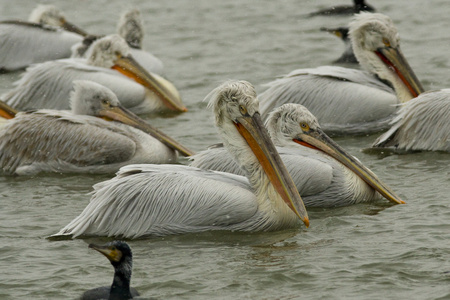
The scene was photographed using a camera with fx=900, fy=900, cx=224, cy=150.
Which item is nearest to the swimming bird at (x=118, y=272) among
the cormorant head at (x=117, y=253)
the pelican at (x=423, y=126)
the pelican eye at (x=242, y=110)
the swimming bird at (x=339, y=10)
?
the cormorant head at (x=117, y=253)

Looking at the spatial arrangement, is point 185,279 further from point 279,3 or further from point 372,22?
point 279,3

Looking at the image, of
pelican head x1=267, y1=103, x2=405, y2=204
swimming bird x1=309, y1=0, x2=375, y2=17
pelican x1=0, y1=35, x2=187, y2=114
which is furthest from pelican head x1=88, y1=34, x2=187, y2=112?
swimming bird x1=309, y1=0, x2=375, y2=17

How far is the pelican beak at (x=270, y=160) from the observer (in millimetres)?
5574

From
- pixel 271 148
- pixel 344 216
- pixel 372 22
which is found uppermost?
pixel 372 22

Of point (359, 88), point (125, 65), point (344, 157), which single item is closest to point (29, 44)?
point (125, 65)

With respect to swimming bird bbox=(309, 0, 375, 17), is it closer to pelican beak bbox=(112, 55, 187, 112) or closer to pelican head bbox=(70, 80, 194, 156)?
pelican beak bbox=(112, 55, 187, 112)

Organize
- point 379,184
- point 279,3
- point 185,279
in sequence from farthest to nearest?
point 279,3 → point 379,184 → point 185,279

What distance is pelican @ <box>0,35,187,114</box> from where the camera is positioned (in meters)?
9.04

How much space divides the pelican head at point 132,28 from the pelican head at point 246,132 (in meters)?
5.48

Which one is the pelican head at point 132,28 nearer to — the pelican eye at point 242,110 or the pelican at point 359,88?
the pelican at point 359,88

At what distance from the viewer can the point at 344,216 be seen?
598 cm

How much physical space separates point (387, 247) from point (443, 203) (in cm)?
98

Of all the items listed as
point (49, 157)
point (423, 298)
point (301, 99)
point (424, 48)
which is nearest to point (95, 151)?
point (49, 157)

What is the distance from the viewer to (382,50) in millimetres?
8484
